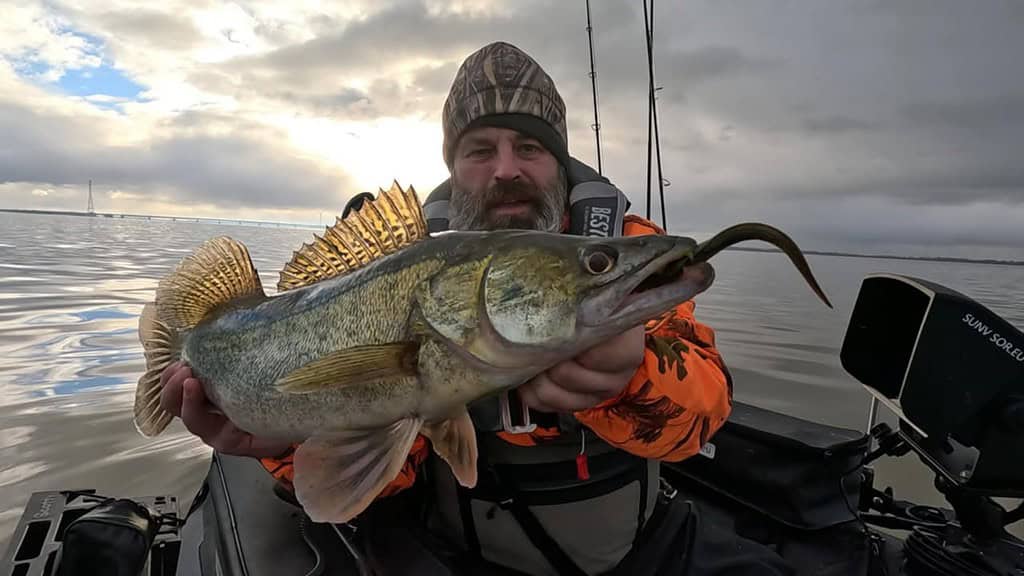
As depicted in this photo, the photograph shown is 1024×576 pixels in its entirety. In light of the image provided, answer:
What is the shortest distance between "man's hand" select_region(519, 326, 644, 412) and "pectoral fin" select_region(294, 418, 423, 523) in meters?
0.42

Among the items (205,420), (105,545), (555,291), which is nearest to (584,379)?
(555,291)

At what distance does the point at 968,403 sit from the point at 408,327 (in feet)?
8.31

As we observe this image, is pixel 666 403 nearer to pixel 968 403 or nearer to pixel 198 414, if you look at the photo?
pixel 968 403

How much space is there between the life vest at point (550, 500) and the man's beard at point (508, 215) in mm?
1282

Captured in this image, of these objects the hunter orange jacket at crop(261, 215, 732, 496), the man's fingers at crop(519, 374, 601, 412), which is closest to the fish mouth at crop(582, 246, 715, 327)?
the man's fingers at crop(519, 374, 601, 412)

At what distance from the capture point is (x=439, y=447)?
5.95 feet

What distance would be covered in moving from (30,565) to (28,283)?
16.3 m

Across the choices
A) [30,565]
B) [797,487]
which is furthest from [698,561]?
[30,565]

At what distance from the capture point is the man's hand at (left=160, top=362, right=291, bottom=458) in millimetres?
2451

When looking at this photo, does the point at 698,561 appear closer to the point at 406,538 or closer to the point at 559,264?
the point at 406,538

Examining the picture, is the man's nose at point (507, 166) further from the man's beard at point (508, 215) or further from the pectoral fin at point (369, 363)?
the pectoral fin at point (369, 363)

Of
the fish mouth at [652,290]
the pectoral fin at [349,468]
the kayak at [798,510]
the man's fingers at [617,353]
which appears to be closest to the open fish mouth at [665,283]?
the fish mouth at [652,290]

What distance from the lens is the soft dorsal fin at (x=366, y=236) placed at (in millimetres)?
2227

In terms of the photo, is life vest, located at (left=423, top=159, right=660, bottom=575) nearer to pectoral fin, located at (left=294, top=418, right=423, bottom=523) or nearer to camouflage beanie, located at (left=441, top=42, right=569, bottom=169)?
pectoral fin, located at (left=294, top=418, right=423, bottom=523)
